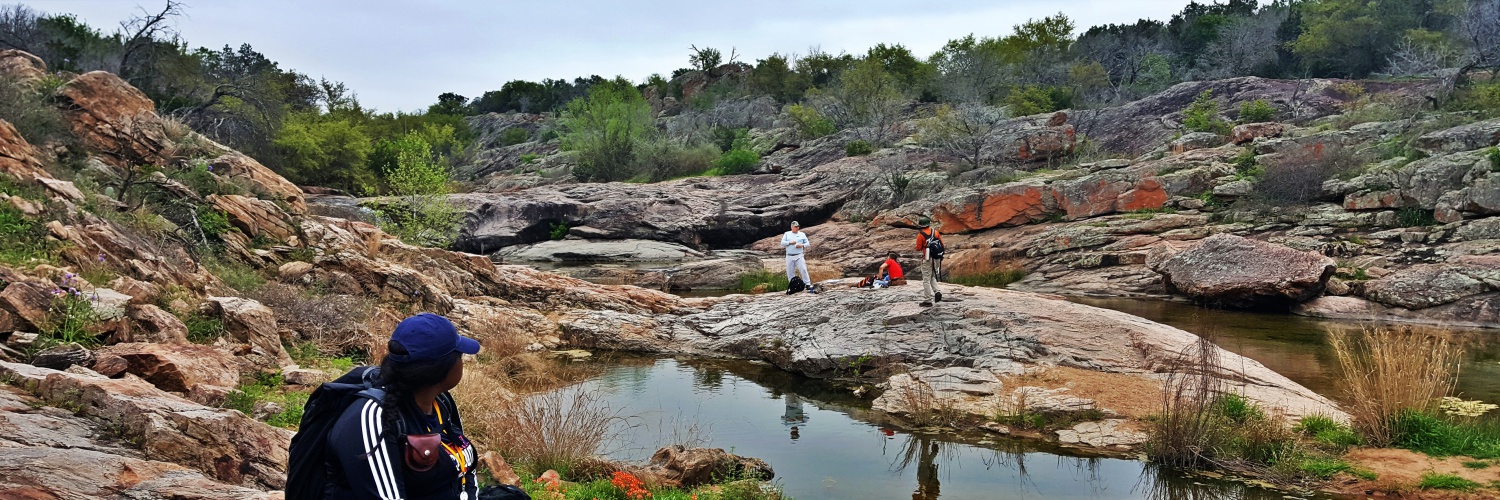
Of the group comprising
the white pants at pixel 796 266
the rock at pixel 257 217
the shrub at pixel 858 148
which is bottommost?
the white pants at pixel 796 266

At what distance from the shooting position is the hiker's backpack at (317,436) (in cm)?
269

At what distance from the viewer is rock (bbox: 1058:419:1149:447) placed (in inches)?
373

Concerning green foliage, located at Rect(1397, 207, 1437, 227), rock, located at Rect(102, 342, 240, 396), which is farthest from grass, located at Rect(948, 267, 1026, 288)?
rock, located at Rect(102, 342, 240, 396)

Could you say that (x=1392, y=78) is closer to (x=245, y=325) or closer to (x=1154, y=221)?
(x=1154, y=221)

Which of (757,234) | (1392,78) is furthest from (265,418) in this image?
(1392,78)

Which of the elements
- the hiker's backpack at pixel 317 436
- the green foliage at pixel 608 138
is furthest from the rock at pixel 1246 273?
the green foliage at pixel 608 138

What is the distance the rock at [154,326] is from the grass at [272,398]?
896mm

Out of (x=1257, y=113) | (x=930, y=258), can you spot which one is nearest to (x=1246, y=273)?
(x=930, y=258)

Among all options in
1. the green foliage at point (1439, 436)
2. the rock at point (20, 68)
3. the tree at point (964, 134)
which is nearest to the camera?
the green foliage at point (1439, 436)

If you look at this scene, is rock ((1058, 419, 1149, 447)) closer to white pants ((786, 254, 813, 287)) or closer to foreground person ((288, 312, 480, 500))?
foreground person ((288, 312, 480, 500))

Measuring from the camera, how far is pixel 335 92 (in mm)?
54312

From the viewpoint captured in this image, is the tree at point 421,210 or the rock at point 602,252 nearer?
the tree at point 421,210

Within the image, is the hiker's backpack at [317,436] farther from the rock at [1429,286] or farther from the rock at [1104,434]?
the rock at [1429,286]

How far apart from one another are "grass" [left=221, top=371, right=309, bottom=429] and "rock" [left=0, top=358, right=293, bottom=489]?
902 mm
